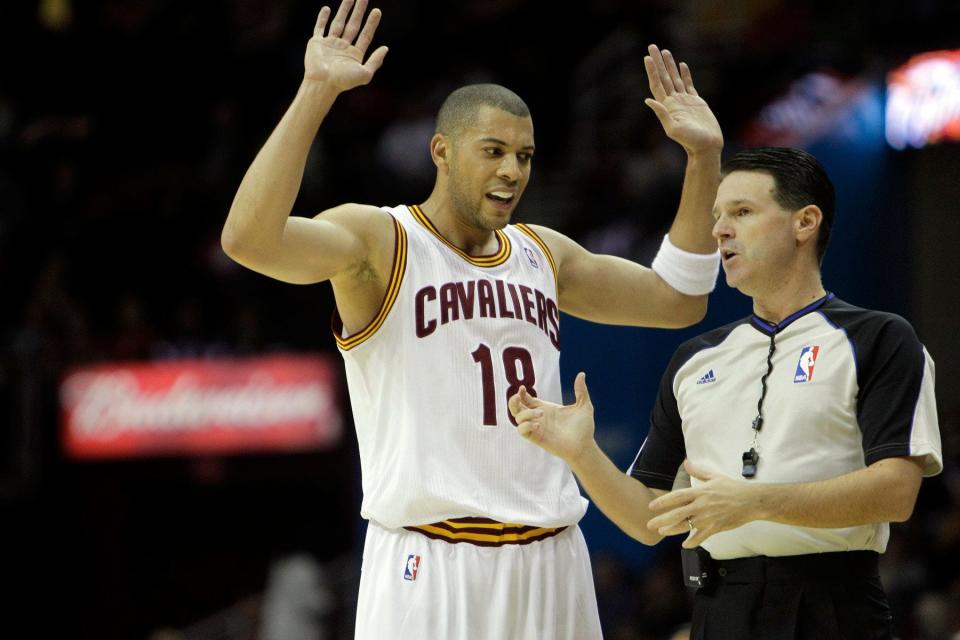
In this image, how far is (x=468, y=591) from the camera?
5.06m

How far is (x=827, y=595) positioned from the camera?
4207 mm

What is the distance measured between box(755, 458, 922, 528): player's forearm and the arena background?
6.78 m

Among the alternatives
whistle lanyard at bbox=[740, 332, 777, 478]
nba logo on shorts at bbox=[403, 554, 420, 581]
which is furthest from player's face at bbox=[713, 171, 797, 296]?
nba logo on shorts at bbox=[403, 554, 420, 581]

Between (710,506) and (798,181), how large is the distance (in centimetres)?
118

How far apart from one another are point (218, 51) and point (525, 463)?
1237 cm

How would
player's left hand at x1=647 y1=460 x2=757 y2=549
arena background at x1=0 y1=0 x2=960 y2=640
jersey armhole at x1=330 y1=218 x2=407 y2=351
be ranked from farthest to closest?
arena background at x1=0 y1=0 x2=960 y2=640
jersey armhole at x1=330 y1=218 x2=407 y2=351
player's left hand at x1=647 y1=460 x2=757 y2=549

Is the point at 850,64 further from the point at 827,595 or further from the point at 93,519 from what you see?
the point at 827,595

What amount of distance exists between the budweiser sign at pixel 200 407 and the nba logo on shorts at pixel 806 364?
883 cm

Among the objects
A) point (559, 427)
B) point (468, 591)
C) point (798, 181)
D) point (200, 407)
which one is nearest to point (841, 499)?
point (559, 427)

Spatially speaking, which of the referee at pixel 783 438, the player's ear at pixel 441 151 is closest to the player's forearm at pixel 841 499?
the referee at pixel 783 438

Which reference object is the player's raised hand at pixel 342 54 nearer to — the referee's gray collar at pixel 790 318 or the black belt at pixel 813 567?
the referee's gray collar at pixel 790 318

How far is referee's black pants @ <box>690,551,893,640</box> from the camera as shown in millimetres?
4184

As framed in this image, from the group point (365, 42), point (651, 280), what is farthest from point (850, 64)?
point (365, 42)

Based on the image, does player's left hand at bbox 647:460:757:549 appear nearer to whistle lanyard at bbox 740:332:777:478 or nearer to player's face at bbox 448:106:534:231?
whistle lanyard at bbox 740:332:777:478
